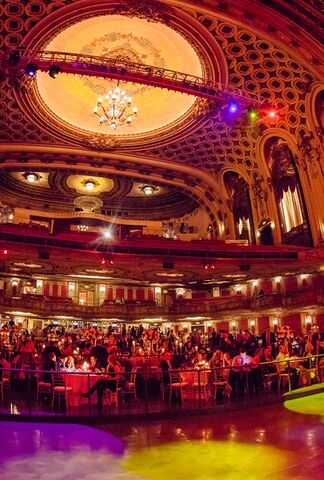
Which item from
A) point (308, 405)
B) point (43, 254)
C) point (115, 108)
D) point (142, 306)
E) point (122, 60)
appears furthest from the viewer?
point (142, 306)

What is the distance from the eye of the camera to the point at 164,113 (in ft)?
80.4

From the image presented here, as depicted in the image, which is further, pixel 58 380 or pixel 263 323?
pixel 263 323

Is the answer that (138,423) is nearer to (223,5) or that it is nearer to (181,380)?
(181,380)

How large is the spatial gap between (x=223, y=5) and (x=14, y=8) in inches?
322

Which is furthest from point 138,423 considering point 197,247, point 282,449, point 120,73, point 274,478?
point 197,247

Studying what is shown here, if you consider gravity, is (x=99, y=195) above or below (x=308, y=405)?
above

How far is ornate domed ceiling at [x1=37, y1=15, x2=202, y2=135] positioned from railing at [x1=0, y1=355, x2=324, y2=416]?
47.6 feet

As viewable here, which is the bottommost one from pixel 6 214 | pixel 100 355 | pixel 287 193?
pixel 100 355

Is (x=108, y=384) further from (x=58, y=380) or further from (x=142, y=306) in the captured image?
(x=142, y=306)

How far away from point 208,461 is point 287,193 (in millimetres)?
19999

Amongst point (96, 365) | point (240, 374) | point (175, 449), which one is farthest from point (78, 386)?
point (175, 449)

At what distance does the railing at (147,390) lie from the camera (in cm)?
894

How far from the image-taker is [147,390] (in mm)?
10555

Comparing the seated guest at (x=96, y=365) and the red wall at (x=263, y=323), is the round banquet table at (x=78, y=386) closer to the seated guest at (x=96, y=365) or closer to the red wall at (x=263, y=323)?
the seated guest at (x=96, y=365)
